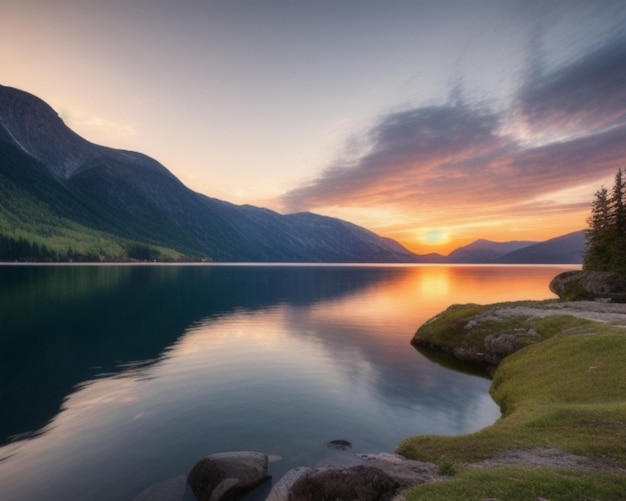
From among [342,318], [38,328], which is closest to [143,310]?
[38,328]

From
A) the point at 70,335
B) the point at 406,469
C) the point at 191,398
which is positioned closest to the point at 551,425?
the point at 406,469

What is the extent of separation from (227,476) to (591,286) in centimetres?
7255

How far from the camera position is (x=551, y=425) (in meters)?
19.7

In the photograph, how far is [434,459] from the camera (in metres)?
18.1

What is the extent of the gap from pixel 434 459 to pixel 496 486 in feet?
18.1

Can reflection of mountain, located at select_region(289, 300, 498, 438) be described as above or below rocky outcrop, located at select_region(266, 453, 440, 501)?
below

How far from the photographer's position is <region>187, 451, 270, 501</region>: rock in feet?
57.8

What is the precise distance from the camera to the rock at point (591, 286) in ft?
201

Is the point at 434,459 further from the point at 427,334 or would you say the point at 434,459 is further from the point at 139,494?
the point at 427,334

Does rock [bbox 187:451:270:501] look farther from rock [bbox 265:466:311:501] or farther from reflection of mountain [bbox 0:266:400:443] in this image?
reflection of mountain [bbox 0:266:400:443]

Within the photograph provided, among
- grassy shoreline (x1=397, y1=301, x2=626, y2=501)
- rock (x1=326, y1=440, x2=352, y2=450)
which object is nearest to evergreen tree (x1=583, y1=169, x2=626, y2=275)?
grassy shoreline (x1=397, y1=301, x2=626, y2=501)

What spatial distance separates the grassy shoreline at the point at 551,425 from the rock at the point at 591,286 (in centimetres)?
2740

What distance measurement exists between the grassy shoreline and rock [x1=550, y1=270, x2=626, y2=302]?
27.4 meters

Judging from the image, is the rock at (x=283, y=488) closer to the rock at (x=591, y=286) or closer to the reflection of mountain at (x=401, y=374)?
the reflection of mountain at (x=401, y=374)
